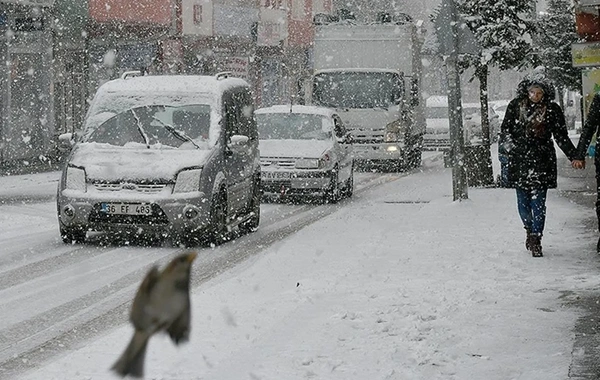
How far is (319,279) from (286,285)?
378 mm

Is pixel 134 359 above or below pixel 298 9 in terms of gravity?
below

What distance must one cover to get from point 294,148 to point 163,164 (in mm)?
6772

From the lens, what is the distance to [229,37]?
150 ft

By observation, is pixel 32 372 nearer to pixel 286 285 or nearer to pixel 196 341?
pixel 196 341

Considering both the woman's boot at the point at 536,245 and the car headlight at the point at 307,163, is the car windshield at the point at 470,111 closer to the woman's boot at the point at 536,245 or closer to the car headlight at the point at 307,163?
the car headlight at the point at 307,163

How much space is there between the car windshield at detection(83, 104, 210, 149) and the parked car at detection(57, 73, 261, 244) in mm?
11

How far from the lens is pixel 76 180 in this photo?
12.4 m

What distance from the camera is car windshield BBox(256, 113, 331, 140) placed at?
19.7 meters

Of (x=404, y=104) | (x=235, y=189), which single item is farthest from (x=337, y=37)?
(x=235, y=189)

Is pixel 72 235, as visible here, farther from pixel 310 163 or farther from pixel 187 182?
pixel 310 163

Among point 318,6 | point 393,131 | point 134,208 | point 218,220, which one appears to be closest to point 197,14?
point 393,131

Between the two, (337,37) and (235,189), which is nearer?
(235,189)

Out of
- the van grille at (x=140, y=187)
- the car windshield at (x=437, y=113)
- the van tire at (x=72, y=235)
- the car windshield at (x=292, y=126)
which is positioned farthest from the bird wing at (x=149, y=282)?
the car windshield at (x=437, y=113)

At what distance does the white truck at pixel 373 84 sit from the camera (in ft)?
89.0
